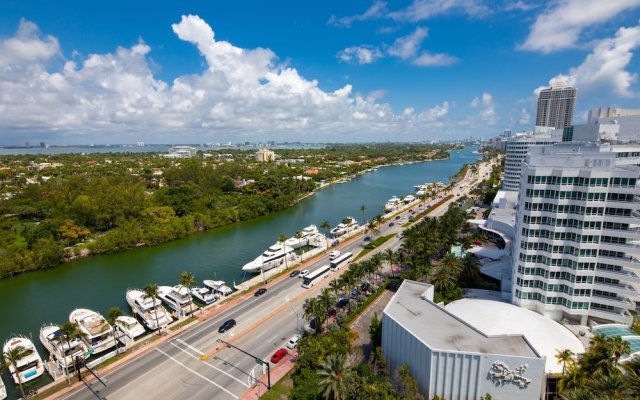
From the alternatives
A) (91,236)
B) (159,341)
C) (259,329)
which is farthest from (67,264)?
(259,329)

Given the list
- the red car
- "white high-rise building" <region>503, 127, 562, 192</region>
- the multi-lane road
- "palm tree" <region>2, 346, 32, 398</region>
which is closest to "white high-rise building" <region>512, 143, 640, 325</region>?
the red car

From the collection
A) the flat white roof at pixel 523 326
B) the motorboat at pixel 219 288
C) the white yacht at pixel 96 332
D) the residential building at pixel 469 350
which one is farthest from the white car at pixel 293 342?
the white yacht at pixel 96 332

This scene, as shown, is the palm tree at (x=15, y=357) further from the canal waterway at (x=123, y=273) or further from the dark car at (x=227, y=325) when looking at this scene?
the dark car at (x=227, y=325)

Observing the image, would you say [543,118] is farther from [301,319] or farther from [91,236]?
[91,236]

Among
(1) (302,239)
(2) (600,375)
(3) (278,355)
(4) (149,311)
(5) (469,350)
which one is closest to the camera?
(2) (600,375)

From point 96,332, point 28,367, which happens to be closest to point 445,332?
point 96,332

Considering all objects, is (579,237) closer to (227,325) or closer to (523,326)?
(523,326)
